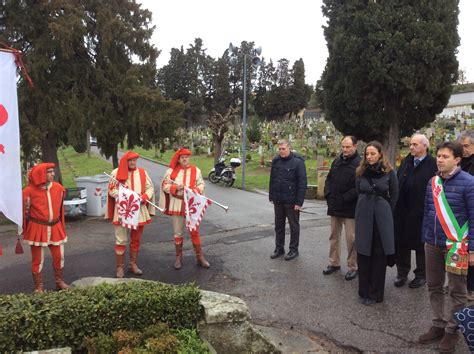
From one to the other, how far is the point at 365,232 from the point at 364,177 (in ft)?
2.10

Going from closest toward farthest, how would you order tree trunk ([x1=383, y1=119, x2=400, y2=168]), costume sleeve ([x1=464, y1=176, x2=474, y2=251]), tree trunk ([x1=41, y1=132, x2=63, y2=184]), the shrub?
the shrub
costume sleeve ([x1=464, y1=176, x2=474, y2=251])
tree trunk ([x1=41, y1=132, x2=63, y2=184])
tree trunk ([x1=383, y1=119, x2=400, y2=168])

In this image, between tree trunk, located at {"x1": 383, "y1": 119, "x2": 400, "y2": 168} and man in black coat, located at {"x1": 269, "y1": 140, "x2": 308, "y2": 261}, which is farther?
tree trunk, located at {"x1": 383, "y1": 119, "x2": 400, "y2": 168}

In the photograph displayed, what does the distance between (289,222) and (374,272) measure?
1.81 metres

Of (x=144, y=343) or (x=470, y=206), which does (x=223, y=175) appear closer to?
(x=470, y=206)

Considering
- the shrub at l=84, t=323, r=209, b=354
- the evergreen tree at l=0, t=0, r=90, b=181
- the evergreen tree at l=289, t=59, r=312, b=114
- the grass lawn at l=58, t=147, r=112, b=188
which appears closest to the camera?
the shrub at l=84, t=323, r=209, b=354

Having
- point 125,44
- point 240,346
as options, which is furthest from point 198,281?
point 125,44

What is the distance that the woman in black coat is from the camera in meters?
4.58

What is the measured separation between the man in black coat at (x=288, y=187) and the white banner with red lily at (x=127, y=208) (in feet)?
6.83

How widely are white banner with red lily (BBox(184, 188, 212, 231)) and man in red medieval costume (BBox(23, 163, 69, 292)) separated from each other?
1666 millimetres

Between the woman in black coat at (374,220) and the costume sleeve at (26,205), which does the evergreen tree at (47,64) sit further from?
the woman in black coat at (374,220)

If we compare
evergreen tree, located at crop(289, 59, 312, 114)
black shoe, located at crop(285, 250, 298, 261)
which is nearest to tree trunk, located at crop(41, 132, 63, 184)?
black shoe, located at crop(285, 250, 298, 261)

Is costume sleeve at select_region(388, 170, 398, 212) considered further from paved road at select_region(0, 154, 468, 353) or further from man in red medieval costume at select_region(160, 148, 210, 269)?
man in red medieval costume at select_region(160, 148, 210, 269)

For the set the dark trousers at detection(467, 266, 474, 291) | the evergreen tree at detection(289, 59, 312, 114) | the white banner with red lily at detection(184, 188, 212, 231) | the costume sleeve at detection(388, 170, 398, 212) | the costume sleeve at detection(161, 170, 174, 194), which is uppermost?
the evergreen tree at detection(289, 59, 312, 114)

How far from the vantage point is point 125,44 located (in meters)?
11.7
